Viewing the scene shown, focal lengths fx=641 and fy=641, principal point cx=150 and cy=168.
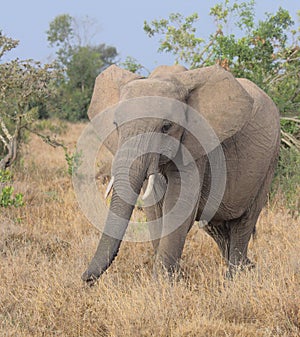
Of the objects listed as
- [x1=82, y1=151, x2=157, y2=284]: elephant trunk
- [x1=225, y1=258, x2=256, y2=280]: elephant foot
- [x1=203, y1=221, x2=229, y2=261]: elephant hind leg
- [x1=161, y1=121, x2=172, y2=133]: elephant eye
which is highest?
[x1=161, y1=121, x2=172, y2=133]: elephant eye

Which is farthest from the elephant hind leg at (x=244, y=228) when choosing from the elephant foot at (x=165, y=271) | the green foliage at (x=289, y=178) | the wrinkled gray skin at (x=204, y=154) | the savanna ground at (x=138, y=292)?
the green foliage at (x=289, y=178)

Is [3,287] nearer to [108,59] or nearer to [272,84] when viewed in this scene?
[272,84]

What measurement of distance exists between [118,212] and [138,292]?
58 cm

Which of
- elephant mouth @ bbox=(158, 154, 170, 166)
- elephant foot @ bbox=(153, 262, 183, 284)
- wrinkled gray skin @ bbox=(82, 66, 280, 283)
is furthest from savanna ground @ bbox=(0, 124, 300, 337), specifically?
elephant mouth @ bbox=(158, 154, 170, 166)

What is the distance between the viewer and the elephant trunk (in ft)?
11.0

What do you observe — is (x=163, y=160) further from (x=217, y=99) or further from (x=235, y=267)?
(x=235, y=267)

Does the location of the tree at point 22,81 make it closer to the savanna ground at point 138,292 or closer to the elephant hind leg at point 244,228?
the savanna ground at point 138,292

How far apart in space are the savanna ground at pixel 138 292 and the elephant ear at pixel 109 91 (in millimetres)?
899

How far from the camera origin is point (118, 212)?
3.40 metres

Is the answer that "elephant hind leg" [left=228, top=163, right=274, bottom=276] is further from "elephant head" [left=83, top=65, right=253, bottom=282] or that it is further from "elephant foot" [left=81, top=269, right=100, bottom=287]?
"elephant foot" [left=81, top=269, right=100, bottom=287]

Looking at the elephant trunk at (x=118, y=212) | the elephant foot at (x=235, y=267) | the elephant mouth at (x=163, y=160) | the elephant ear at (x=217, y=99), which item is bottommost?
the elephant foot at (x=235, y=267)

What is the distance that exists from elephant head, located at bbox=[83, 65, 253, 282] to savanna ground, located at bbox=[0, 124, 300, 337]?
280 millimetres

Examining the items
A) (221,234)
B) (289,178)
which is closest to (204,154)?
(221,234)

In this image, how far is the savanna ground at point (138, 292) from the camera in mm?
3250
